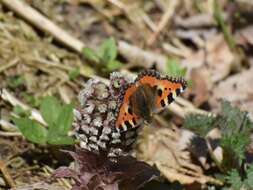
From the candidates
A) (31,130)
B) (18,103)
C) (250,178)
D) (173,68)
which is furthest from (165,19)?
(250,178)

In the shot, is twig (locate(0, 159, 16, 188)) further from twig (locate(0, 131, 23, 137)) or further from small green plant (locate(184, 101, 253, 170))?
small green plant (locate(184, 101, 253, 170))

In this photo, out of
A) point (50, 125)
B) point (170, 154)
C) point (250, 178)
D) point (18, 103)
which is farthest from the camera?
point (170, 154)

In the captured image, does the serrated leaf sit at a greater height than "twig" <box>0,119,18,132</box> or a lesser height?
lesser

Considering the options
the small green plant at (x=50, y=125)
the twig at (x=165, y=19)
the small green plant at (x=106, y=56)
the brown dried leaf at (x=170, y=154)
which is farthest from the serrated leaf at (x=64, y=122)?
the twig at (x=165, y=19)

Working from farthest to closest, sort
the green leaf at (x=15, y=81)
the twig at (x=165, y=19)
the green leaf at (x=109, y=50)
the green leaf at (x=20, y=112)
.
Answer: the twig at (x=165, y=19) < the green leaf at (x=109, y=50) < the green leaf at (x=15, y=81) < the green leaf at (x=20, y=112)

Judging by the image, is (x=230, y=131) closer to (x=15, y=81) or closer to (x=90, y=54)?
(x=90, y=54)

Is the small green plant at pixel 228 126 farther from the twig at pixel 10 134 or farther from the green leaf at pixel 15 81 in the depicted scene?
the green leaf at pixel 15 81

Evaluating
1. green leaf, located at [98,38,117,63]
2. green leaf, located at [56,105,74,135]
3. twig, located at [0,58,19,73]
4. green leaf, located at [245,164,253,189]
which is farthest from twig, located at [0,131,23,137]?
green leaf, located at [245,164,253,189]
